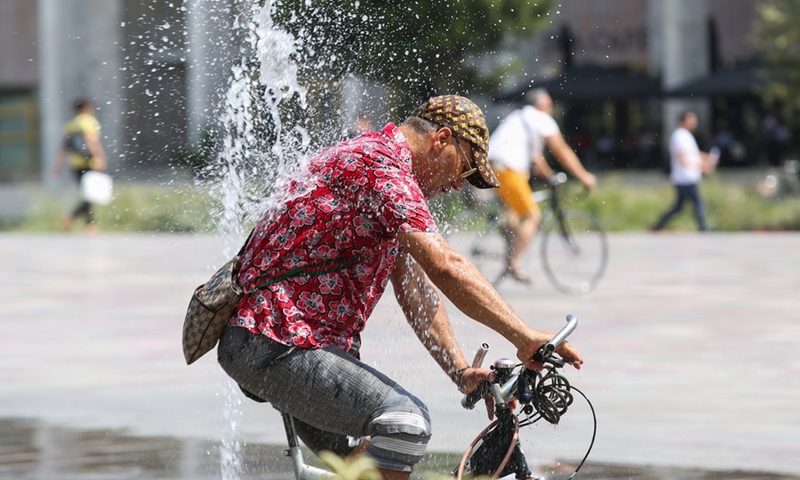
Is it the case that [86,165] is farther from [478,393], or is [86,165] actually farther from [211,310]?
[478,393]

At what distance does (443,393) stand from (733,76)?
115ft

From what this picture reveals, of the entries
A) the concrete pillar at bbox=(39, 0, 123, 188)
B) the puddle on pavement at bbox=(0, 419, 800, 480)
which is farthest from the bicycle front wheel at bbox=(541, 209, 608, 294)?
the concrete pillar at bbox=(39, 0, 123, 188)

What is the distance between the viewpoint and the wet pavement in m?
6.93

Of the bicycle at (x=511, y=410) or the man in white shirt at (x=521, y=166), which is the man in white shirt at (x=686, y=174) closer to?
the man in white shirt at (x=521, y=166)

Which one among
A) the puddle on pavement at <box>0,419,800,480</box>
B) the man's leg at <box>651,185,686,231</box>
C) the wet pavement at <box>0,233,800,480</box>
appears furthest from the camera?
the man's leg at <box>651,185,686,231</box>

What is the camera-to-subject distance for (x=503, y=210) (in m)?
15.0

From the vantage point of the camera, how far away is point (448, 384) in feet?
28.9

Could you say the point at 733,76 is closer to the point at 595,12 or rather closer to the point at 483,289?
the point at 595,12

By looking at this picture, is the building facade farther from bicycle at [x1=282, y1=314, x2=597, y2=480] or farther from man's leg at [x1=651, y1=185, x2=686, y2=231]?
bicycle at [x1=282, y1=314, x2=597, y2=480]

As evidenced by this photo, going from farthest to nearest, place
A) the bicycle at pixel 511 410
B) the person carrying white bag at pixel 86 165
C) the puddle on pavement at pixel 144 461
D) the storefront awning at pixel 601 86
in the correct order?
the storefront awning at pixel 601 86 < the person carrying white bag at pixel 86 165 < the puddle on pavement at pixel 144 461 < the bicycle at pixel 511 410

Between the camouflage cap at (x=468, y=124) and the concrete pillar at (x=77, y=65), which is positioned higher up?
the camouflage cap at (x=468, y=124)

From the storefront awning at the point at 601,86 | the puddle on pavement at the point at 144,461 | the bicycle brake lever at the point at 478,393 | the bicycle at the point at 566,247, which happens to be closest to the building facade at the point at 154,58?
the storefront awning at the point at 601,86

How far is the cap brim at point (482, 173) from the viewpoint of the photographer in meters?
4.21

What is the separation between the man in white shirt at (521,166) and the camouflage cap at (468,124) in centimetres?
960
